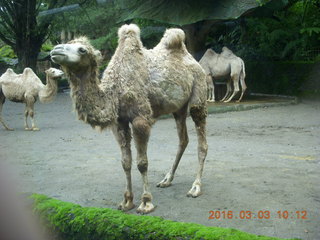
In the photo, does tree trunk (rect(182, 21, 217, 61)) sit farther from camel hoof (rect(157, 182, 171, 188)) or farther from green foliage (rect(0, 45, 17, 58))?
camel hoof (rect(157, 182, 171, 188))

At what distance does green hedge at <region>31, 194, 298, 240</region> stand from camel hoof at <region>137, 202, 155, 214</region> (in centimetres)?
92

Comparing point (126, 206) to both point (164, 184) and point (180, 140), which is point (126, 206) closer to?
point (164, 184)

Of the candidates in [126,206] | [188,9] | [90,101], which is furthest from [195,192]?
[188,9]

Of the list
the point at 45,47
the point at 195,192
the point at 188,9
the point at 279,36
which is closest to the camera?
the point at 195,192

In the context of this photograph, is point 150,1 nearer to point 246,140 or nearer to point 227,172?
point 246,140

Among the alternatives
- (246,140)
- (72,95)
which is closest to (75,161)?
(72,95)

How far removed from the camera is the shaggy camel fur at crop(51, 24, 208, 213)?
400 cm

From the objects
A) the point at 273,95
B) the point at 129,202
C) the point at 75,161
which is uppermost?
the point at 129,202

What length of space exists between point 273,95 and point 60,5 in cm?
982

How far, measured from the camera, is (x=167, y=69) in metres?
4.68

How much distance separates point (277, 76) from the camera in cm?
1672

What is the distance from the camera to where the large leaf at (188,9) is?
13.8 metres

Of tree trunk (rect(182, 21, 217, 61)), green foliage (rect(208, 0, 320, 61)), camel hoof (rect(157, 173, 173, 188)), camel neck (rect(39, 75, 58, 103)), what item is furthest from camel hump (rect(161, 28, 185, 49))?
green foliage (rect(208, 0, 320, 61))

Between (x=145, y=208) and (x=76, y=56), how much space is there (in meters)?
1.66
